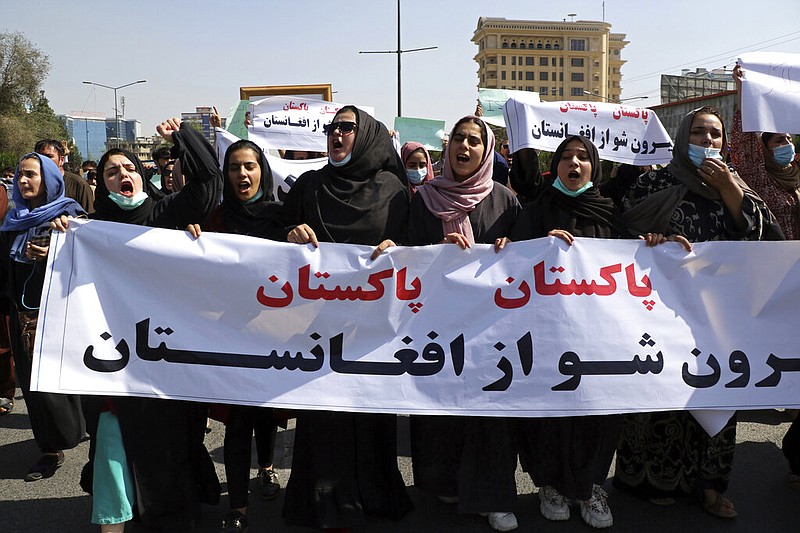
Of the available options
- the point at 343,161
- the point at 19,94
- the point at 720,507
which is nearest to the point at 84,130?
the point at 19,94

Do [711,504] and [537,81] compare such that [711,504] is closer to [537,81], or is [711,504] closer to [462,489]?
[462,489]

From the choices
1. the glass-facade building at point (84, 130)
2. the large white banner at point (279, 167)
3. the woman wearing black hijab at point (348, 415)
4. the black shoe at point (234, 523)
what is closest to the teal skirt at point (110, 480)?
the black shoe at point (234, 523)

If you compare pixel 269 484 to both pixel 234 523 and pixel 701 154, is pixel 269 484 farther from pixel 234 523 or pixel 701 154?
pixel 701 154

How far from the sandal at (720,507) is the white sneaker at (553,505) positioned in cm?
64

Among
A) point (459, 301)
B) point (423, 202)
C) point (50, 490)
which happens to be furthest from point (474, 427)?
point (50, 490)

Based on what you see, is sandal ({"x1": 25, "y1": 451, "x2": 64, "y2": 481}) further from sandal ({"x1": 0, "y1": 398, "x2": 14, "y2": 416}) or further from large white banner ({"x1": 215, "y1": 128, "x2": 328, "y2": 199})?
large white banner ({"x1": 215, "y1": 128, "x2": 328, "y2": 199})

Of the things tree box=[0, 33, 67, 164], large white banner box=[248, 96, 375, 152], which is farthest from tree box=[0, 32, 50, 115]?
large white banner box=[248, 96, 375, 152]

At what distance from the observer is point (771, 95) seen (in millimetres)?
3348

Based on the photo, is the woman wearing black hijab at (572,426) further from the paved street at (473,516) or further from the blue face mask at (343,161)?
the blue face mask at (343,161)

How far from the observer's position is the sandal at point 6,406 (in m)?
4.86

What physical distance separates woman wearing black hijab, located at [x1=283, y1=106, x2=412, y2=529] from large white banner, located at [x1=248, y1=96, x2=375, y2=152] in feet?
13.0

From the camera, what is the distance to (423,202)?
3.30 m

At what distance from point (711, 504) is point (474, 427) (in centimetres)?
115

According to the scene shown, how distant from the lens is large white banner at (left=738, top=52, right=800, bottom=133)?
10.9 feet
